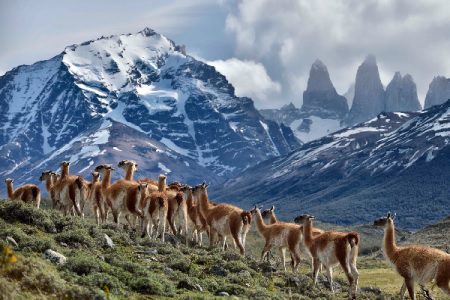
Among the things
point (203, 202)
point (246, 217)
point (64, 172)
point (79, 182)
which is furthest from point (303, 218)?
point (64, 172)

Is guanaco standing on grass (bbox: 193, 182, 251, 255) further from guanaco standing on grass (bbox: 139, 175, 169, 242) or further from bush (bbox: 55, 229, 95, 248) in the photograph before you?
bush (bbox: 55, 229, 95, 248)

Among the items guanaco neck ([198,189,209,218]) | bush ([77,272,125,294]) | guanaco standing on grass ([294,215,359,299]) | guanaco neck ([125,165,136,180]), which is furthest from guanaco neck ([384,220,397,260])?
guanaco neck ([125,165,136,180])

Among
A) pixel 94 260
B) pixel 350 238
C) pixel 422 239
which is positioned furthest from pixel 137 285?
pixel 422 239

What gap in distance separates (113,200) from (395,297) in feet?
45.1

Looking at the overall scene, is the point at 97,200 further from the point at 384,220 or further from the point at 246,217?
the point at 384,220

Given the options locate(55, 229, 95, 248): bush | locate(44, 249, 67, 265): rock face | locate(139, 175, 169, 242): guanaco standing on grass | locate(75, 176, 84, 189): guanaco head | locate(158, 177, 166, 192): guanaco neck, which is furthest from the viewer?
locate(158, 177, 166, 192): guanaco neck

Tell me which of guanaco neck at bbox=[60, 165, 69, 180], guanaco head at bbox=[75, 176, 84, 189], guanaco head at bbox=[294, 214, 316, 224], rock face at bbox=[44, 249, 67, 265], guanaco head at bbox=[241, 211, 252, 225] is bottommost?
rock face at bbox=[44, 249, 67, 265]

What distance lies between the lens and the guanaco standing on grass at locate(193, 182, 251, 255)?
31406mm

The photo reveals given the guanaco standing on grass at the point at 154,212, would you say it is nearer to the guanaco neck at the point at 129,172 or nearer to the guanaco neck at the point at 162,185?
the guanaco neck at the point at 162,185

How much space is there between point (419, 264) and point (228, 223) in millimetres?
11106

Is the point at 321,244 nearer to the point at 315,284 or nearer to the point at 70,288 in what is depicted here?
the point at 315,284

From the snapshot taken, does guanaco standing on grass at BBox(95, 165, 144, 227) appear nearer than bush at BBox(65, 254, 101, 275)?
No

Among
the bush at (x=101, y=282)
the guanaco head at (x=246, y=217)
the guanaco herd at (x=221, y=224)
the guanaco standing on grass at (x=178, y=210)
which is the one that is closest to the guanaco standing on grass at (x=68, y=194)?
the guanaco herd at (x=221, y=224)

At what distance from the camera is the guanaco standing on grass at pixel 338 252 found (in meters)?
24.6
